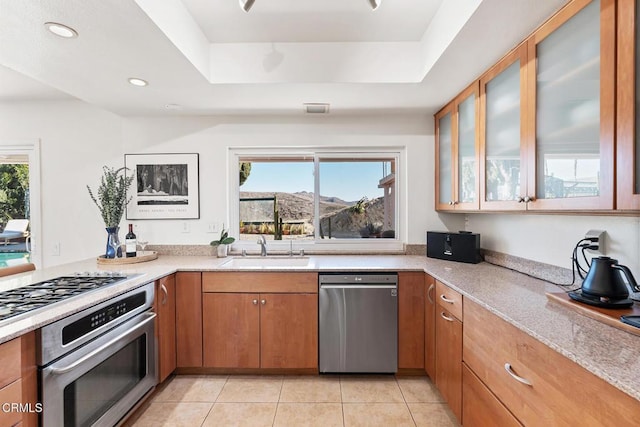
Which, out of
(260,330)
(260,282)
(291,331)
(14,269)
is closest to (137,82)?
(14,269)

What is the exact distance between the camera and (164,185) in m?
2.80

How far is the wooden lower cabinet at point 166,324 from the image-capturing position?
2.04 metres

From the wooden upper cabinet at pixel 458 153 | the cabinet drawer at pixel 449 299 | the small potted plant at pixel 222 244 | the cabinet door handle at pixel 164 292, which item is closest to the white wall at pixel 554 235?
the wooden upper cabinet at pixel 458 153

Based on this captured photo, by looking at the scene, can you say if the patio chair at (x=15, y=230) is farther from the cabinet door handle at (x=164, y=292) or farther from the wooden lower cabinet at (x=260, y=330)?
the wooden lower cabinet at (x=260, y=330)

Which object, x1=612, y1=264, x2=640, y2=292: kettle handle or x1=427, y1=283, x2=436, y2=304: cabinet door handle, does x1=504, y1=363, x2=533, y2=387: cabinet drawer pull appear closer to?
x1=612, y1=264, x2=640, y2=292: kettle handle

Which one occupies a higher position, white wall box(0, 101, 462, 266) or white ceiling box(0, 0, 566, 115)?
white ceiling box(0, 0, 566, 115)

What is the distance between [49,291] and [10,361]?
1.76ft

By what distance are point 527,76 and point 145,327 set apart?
2604mm

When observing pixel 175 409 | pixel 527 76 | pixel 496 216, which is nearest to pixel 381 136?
pixel 496 216

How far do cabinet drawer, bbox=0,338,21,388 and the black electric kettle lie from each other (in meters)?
2.26

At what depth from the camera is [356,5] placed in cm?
166

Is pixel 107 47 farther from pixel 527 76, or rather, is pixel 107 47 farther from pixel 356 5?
pixel 527 76

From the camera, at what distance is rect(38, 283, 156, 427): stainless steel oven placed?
4.02 feet

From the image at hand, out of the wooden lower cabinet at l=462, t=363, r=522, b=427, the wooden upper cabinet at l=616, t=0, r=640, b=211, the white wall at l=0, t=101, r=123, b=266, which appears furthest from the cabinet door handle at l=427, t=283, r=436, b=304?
the white wall at l=0, t=101, r=123, b=266
